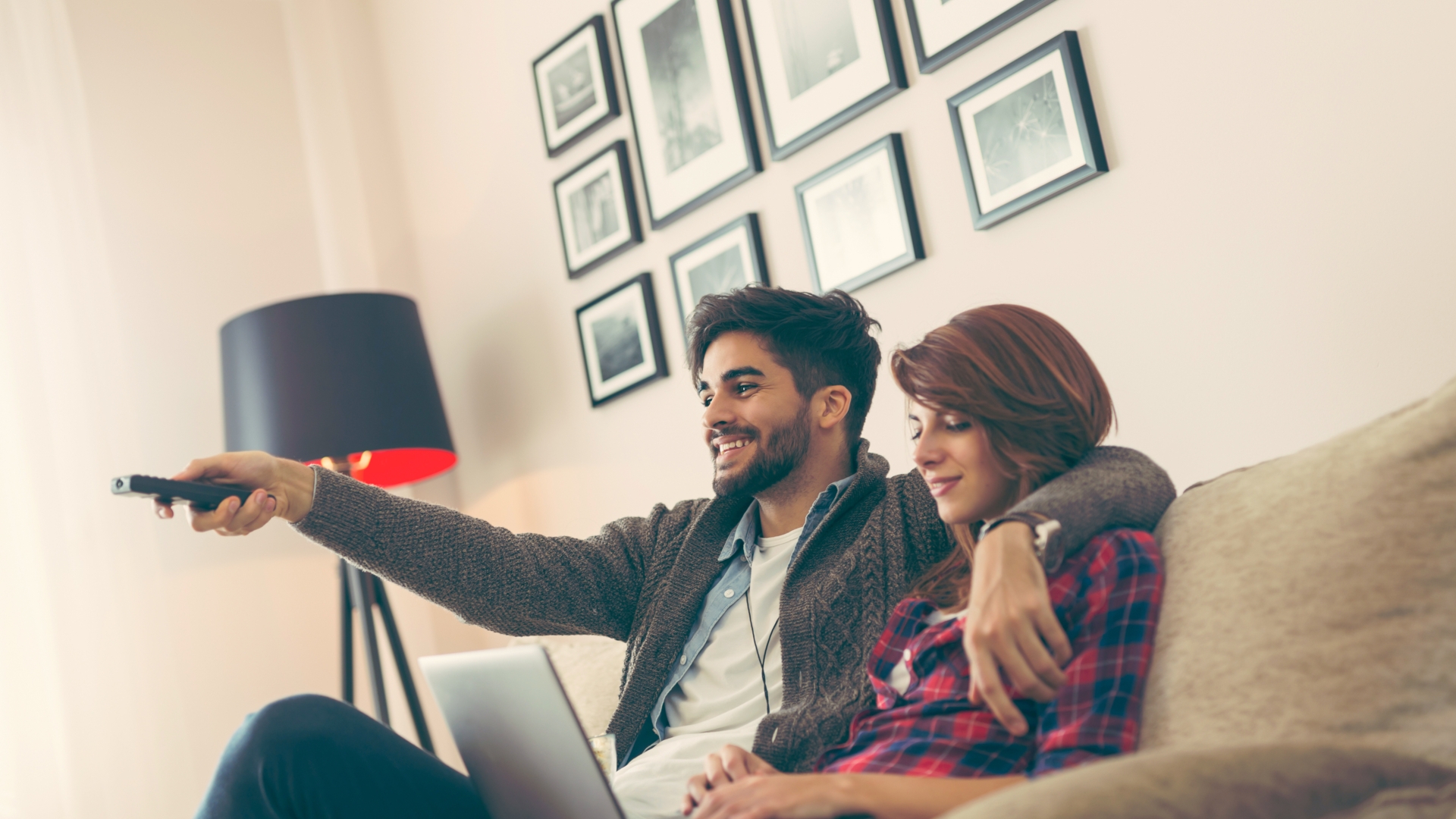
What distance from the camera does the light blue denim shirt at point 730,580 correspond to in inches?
60.6

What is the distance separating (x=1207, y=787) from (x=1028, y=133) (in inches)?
→ 50.4

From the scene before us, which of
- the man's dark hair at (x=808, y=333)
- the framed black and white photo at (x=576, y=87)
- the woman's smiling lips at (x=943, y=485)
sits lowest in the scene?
the woman's smiling lips at (x=943, y=485)

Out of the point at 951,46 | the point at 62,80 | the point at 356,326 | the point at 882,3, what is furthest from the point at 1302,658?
the point at 62,80

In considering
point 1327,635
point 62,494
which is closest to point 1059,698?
point 1327,635

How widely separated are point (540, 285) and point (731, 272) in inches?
26.6

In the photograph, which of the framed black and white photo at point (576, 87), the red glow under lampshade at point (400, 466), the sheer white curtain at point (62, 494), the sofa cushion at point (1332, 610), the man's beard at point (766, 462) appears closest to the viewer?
the sofa cushion at point (1332, 610)

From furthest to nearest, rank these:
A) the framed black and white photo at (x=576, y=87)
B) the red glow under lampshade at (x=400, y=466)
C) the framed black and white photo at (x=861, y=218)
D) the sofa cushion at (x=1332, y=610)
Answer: the red glow under lampshade at (x=400, y=466), the framed black and white photo at (x=576, y=87), the framed black and white photo at (x=861, y=218), the sofa cushion at (x=1332, y=610)

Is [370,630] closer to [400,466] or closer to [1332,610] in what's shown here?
[400,466]

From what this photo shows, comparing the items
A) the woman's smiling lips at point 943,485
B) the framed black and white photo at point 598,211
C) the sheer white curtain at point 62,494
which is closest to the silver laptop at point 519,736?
Answer: the woman's smiling lips at point 943,485

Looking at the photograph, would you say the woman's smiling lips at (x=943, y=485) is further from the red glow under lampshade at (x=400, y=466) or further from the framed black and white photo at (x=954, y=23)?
the red glow under lampshade at (x=400, y=466)

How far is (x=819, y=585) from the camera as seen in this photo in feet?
4.72

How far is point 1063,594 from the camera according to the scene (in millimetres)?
1042

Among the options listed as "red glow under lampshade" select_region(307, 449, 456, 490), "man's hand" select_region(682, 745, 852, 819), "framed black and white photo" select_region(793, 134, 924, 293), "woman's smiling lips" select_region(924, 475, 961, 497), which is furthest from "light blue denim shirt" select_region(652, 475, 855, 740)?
"red glow under lampshade" select_region(307, 449, 456, 490)

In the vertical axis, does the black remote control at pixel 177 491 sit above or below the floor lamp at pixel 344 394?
below
